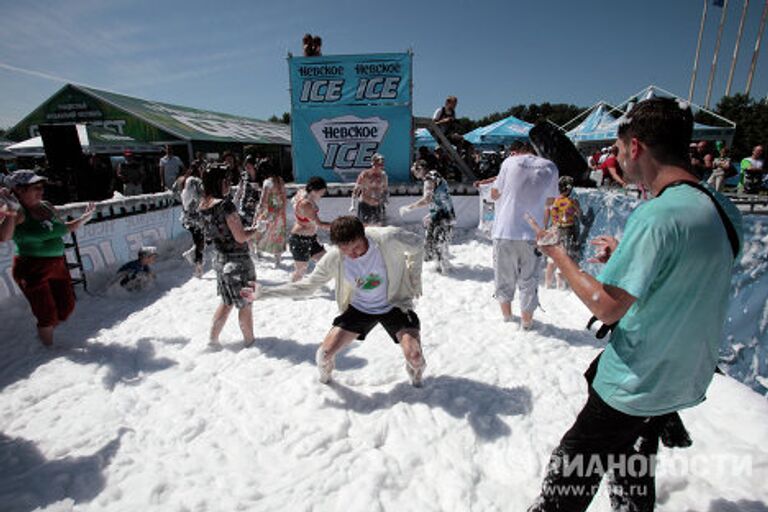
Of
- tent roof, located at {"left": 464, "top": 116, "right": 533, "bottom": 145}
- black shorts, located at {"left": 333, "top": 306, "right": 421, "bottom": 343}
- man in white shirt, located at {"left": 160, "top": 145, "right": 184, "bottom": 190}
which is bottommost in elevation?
black shorts, located at {"left": 333, "top": 306, "right": 421, "bottom": 343}

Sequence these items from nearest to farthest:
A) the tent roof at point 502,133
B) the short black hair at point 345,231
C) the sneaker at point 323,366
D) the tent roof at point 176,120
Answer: the short black hair at point 345,231
the sneaker at point 323,366
the tent roof at point 502,133
the tent roof at point 176,120

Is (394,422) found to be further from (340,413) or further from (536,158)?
(536,158)

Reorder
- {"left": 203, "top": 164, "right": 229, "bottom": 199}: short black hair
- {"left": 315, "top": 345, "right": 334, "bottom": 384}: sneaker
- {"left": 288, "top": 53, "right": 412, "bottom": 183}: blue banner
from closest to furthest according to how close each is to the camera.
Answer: {"left": 315, "top": 345, "right": 334, "bottom": 384}: sneaker → {"left": 203, "top": 164, "right": 229, "bottom": 199}: short black hair → {"left": 288, "top": 53, "right": 412, "bottom": 183}: blue banner

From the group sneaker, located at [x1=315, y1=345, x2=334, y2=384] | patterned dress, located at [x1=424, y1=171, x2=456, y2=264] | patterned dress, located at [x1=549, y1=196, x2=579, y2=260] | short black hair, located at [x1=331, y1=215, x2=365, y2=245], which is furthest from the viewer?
patterned dress, located at [x1=424, y1=171, x2=456, y2=264]

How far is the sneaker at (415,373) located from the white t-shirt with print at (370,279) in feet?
1.84

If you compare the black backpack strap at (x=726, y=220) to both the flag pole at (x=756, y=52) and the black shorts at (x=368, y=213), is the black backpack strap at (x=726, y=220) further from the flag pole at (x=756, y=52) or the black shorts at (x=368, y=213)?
the flag pole at (x=756, y=52)

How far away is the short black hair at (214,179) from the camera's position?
3789 millimetres

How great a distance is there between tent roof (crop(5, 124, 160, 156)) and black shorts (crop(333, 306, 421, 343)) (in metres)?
13.9

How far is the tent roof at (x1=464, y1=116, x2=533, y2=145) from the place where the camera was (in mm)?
17703

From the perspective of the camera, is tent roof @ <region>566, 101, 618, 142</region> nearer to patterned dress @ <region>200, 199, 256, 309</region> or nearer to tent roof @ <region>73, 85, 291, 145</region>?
patterned dress @ <region>200, 199, 256, 309</region>

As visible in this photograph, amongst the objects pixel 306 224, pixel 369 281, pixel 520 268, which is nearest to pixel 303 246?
pixel 306 224

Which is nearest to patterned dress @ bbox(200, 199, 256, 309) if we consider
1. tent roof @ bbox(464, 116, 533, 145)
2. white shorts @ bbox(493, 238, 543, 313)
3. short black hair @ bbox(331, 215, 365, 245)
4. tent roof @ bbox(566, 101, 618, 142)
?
short black hair @ bbox(331, 215, 365, 245)

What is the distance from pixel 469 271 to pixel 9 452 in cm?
613

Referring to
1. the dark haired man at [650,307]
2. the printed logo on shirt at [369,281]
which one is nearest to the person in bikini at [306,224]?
the printed logo on shirt at [369,281]
